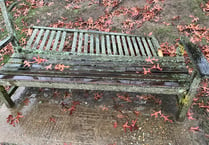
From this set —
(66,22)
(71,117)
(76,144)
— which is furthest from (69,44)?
(76,144)

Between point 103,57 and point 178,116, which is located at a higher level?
point 103,57

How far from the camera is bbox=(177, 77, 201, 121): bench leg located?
2.22m

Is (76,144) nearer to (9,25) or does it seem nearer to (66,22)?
(9,25)

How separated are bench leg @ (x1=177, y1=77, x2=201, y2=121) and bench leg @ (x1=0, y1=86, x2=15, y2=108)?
2.50 metres

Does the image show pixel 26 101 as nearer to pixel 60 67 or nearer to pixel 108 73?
pixel 60 67

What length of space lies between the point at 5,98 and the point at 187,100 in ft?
8.42

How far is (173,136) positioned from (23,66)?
2.31 m

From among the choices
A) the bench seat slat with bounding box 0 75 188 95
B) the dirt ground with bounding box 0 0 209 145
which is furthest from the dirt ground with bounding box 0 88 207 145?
the bench seat slat with bounding box 0 75 188 95

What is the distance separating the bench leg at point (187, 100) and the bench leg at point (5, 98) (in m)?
2.50

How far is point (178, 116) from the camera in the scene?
2.70m

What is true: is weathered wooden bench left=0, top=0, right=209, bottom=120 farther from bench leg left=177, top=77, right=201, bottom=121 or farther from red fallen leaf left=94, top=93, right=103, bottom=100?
red fallen leaf left=94, top=93, right=103, bottom=100

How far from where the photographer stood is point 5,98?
2793mm

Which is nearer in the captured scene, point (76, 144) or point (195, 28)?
point (76, 144)

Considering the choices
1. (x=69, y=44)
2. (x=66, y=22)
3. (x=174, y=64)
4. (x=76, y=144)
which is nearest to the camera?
(x=76, y=144)
